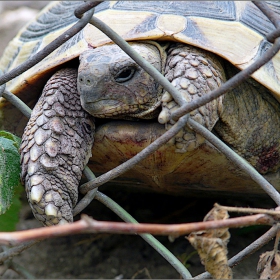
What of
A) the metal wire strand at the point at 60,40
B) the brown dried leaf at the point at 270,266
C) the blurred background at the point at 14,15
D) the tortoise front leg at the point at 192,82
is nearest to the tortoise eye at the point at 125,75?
the tortoise front leg at the point at 192,82

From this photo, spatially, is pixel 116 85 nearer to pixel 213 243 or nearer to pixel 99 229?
pixel 213 243

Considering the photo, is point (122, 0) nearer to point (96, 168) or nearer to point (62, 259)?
point (96, 168)

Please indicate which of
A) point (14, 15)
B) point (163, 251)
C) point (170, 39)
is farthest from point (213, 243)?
point (14, 15)

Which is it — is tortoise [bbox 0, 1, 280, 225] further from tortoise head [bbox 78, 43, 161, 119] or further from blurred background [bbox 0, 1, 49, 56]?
blurred background [bbox 0, 1, 49, 56]

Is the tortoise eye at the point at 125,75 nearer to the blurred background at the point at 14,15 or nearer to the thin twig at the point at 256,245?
the thin twig at the point at 256,245

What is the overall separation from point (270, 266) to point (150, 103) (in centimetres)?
77

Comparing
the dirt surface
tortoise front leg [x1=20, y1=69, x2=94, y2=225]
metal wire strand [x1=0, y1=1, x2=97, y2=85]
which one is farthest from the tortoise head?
the dirt surface

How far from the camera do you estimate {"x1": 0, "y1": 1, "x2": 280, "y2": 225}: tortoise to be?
1.75m

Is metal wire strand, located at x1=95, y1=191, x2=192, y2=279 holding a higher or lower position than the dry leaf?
lower

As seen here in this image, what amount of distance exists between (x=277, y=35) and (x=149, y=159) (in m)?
0.75

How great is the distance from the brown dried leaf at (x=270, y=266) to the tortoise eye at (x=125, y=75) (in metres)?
0.82

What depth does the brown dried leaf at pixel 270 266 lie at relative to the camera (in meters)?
1.38

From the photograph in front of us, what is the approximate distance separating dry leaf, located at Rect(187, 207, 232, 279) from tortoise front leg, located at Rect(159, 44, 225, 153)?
506mm

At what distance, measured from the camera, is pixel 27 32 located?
2.75 meters
